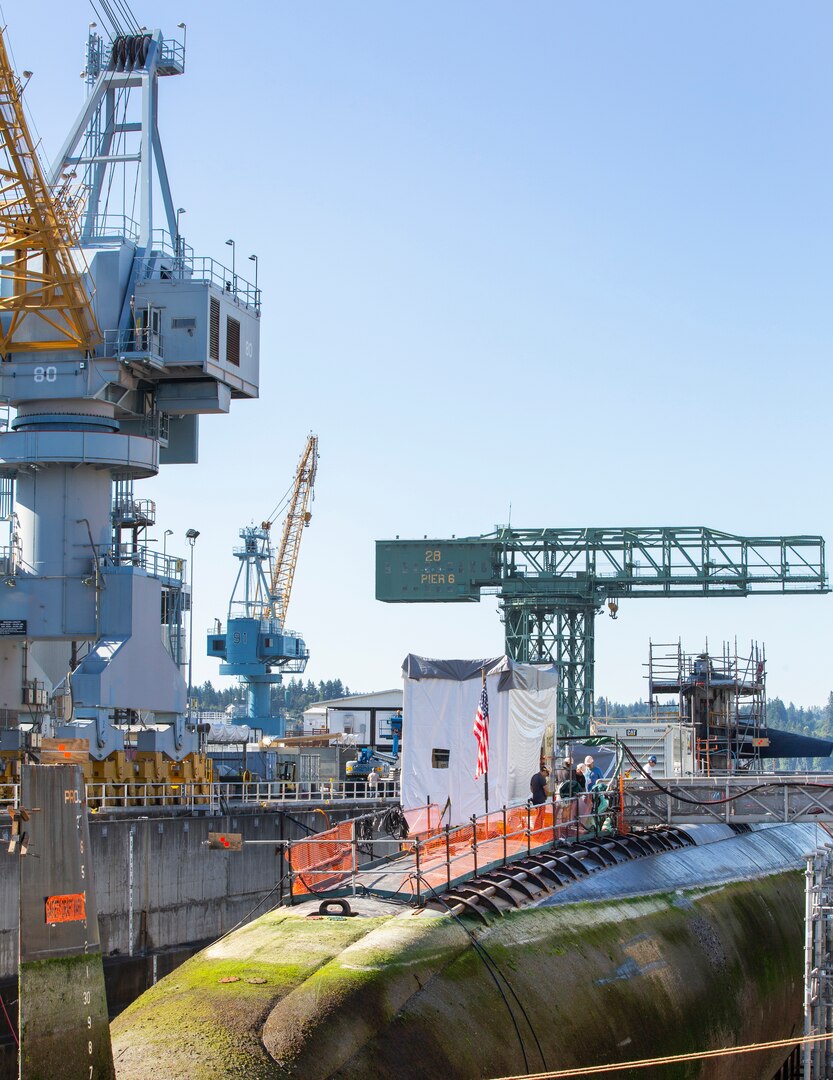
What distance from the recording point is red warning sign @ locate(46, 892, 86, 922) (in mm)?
17922

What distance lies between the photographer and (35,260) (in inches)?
1845

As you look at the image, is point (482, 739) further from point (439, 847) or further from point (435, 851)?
point (435, 851)

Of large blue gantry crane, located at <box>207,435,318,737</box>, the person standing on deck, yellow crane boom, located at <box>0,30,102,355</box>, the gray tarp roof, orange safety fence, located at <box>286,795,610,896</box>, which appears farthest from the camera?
large blue gantry crane, located at <box>207,435,318,737</box>

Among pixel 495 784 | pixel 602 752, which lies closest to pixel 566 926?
pixel 495 784

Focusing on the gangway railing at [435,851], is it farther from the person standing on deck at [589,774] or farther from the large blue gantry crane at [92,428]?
the large blue gantry crane at [92,428]

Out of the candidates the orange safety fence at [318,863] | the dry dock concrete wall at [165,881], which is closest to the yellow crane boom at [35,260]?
the dry dock concrete wall at [165,881]

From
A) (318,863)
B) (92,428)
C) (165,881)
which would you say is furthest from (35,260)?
(318,863)

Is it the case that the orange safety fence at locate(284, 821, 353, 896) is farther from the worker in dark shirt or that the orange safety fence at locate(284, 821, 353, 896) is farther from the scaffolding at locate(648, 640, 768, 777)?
the scaffolding at locate(648, 640, 768, 777)

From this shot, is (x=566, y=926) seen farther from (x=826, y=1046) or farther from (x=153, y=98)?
(x=153, y=98)

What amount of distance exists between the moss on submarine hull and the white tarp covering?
466 cm

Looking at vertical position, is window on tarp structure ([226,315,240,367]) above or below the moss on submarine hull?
Result: above

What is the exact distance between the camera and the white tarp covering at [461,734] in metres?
30.3

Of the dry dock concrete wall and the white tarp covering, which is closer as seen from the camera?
the white tarp covering

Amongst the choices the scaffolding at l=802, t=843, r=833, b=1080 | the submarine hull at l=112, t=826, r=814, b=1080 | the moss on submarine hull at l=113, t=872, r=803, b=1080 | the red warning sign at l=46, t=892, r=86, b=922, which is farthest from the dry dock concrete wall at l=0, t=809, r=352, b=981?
the scaffolding at l=802, t=843, r=833, b=1080
